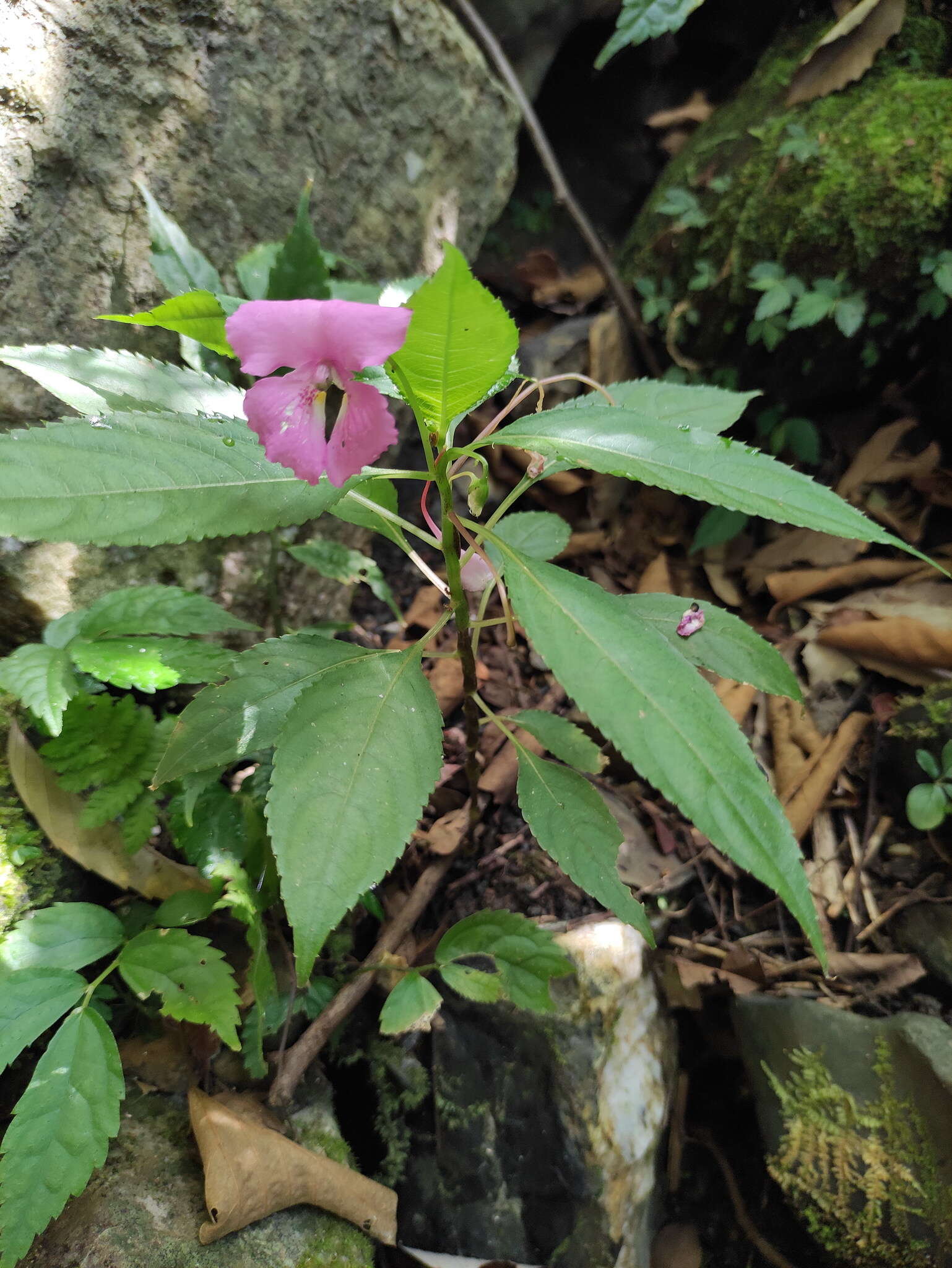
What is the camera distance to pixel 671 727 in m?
0.82

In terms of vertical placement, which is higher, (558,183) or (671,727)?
(558,183)

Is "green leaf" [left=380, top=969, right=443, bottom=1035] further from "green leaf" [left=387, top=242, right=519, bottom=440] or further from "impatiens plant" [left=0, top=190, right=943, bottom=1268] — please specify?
"green leaf" [left=387, top=242, right=519, bottom=440]

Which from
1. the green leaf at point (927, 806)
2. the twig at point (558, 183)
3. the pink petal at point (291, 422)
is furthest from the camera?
the twig at point (558, 183)

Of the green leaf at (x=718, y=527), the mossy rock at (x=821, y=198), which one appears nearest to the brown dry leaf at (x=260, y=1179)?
the green leaf at (x=718, y=527)

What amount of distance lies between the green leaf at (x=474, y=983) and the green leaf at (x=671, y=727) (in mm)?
596

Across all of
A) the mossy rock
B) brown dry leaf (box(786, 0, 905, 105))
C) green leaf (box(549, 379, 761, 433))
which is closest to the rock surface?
green leaf (box(549, 379, 761, 433))

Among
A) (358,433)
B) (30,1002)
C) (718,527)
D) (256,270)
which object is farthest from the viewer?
(718,527)

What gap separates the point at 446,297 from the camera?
0.76m

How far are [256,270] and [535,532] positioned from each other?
2.54 feet

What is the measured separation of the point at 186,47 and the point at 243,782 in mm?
1537

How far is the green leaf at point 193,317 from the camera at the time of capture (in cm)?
86

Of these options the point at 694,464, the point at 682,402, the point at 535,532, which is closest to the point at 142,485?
the point at 694,464

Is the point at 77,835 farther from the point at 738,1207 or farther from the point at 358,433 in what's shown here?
the point at 738,1207

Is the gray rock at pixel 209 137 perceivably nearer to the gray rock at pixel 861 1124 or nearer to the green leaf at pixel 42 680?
the green leaf at pixel 42 680
